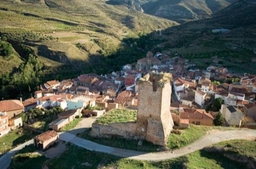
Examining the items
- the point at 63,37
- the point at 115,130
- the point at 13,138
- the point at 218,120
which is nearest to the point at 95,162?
the point at 115,130

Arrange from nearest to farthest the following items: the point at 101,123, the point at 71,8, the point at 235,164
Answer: the point at 235,164 < the point at 101,123 < the point at 71,8

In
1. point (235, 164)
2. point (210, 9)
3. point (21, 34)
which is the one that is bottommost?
point (235, 164)

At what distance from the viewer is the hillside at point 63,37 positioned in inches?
2886

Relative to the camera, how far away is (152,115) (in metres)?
20.2

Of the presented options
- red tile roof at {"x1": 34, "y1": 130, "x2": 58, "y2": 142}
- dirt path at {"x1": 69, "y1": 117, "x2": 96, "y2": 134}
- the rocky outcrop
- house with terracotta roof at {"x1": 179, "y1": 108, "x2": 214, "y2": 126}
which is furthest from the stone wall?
the rocky outcrop

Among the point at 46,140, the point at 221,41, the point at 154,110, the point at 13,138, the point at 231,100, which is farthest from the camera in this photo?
the point at 221,41

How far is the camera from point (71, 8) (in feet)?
420

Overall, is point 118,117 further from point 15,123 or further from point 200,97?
point 200,97

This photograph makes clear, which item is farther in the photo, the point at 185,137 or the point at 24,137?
the point at 24,137

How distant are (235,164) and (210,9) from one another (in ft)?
638

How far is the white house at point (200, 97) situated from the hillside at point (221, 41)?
24.1 m

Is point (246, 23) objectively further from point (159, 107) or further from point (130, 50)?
point (159, 107)

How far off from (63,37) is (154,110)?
78.0m

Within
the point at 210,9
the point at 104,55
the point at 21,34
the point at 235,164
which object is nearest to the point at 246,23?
the point at 104,55
